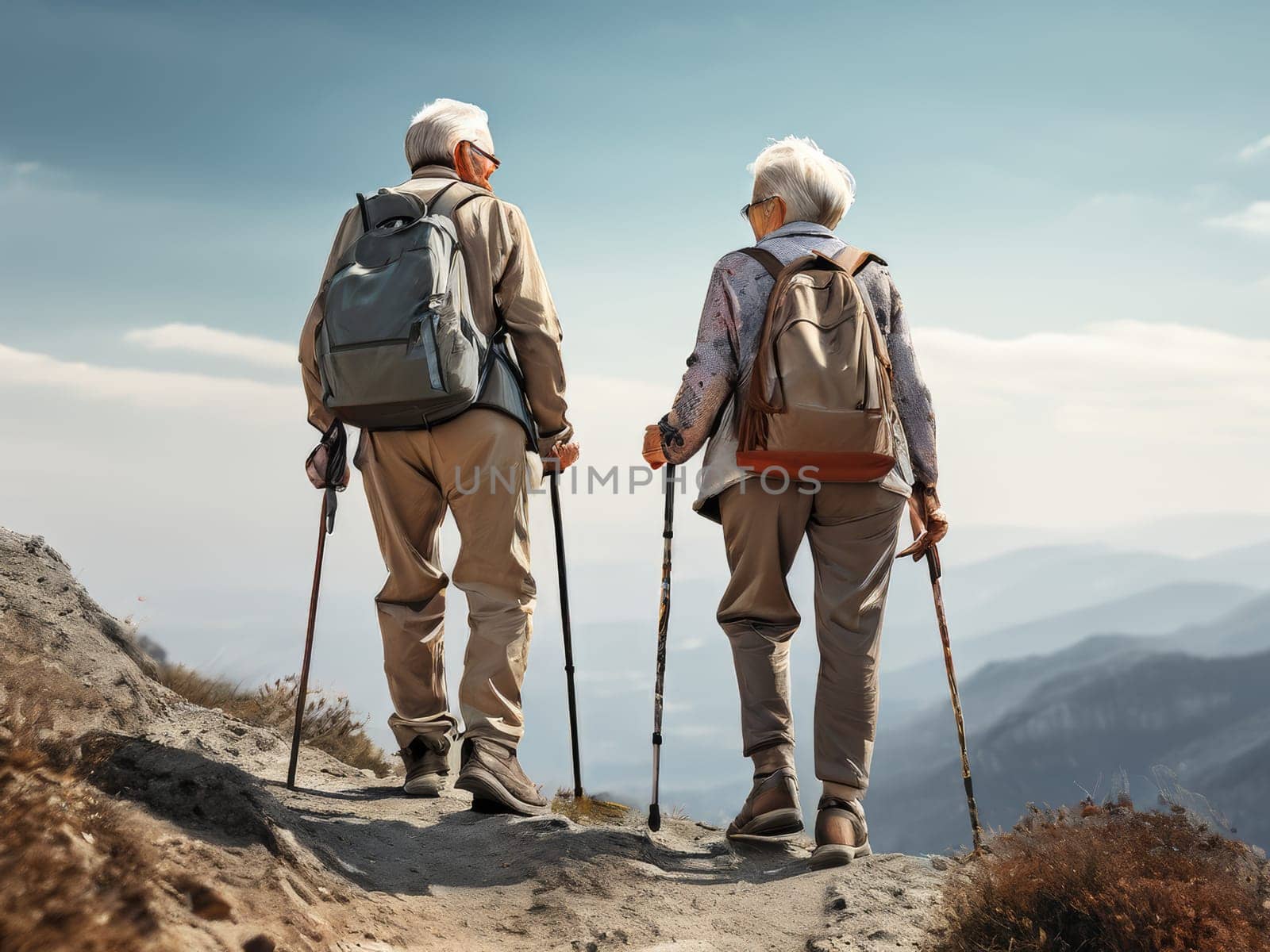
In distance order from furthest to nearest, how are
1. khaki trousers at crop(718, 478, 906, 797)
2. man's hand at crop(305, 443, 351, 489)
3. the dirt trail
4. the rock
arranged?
man's hand at crop(305, 443, 351, 489) < khaki trousers at crop(718, 478, 906, 797) < the dirt trail < the rock

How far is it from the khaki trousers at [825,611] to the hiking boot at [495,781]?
109 cm

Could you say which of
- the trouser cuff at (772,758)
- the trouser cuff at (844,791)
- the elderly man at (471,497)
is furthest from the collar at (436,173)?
the trouser cuff at (844,791)

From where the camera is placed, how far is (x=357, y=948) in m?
3.45

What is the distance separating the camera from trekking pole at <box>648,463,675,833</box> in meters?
5.29

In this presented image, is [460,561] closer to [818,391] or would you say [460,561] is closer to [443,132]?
[818,391]

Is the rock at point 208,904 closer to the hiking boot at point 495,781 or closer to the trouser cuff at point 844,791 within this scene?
the hiking boot at point 495,781

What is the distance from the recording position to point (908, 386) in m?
5.25

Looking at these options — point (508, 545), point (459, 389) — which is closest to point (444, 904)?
point (508, 545)

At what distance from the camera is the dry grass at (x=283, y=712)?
7.70 metres

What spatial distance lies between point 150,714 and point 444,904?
3.25 meters

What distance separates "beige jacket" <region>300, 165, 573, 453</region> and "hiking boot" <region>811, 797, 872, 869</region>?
219 cm

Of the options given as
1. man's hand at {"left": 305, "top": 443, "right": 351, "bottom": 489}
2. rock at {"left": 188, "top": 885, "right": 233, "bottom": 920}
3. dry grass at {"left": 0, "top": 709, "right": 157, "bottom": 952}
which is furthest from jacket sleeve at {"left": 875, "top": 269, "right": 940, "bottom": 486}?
dry grass at {"left": 0, "top": 709, "right": 157, "bottom": 952}

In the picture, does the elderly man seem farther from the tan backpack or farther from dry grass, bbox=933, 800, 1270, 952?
dry grass, bbox=933, 800, 1270, 952

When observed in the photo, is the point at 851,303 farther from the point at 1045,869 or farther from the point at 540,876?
the point at 540,876
